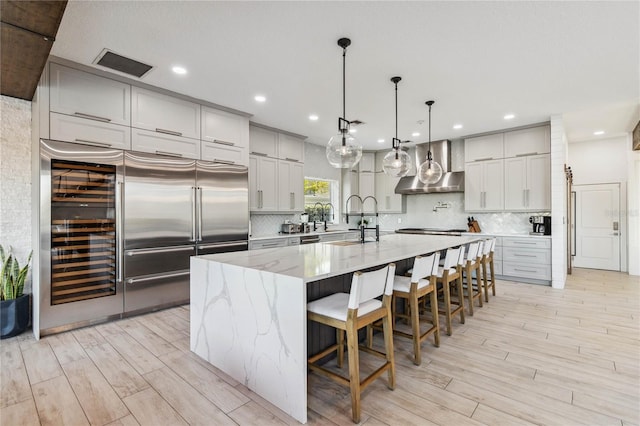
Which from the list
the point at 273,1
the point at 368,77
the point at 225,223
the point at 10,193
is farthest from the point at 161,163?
the point at 368,77

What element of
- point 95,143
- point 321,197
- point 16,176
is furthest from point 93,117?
point 321,197

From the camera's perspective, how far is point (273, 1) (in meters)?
2.22

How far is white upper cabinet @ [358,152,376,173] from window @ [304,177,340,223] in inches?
28.6

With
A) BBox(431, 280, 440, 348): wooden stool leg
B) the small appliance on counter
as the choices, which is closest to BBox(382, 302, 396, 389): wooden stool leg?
BBox(431, 280, 440, 348): wooden stool leg

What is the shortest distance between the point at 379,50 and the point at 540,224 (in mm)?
4538

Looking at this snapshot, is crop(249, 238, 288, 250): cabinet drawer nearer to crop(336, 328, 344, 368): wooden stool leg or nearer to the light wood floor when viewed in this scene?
the light wood floor

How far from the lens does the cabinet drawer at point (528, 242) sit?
16.6 feet

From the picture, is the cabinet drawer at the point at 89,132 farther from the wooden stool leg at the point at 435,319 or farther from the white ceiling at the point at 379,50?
the wooden stool leg at the point at 435,319

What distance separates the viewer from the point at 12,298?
9.87ft

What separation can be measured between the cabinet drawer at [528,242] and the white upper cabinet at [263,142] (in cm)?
437

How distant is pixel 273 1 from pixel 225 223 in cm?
284

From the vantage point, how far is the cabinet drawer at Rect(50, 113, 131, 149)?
304 centimetres

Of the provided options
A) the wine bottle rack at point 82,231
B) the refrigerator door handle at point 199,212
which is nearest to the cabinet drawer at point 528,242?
the refrigerator door handle at point 199,212

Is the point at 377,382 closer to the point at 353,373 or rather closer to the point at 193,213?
the point at 353,373
